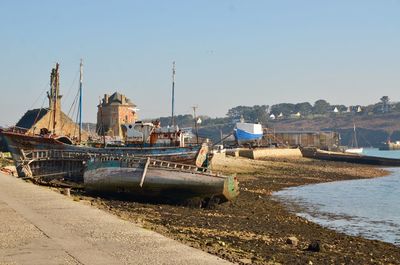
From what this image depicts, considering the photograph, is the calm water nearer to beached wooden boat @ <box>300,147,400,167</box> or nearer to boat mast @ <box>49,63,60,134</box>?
boat mast @ <box>49,63,60,134</box>

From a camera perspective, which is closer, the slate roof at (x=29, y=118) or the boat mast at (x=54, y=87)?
the boat mast at (x=54, y=87)

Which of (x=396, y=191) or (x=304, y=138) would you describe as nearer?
(x=396, y=191)

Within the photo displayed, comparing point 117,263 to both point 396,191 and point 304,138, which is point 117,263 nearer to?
point 396,191

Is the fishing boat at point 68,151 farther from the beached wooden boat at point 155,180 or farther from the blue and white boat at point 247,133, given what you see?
the blue and white boat at point 247,133

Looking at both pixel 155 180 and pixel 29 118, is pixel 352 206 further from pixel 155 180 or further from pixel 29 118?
pixel 29 118

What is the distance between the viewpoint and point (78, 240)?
40.6 feet

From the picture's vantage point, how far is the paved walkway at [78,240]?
421 inches

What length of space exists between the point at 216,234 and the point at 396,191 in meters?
32.1

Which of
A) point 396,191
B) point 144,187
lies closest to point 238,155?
point 396,191

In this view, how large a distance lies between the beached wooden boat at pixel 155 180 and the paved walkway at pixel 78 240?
27.7ft

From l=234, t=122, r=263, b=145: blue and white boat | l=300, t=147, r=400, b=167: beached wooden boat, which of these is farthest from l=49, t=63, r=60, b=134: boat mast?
l=300, t=147, r=400, b=167: beached wooden boat

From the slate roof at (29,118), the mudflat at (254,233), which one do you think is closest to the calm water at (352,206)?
the mudflat at (254,233)

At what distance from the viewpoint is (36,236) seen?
12883 mm

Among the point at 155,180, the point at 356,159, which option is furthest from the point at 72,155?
the point at 356,159
